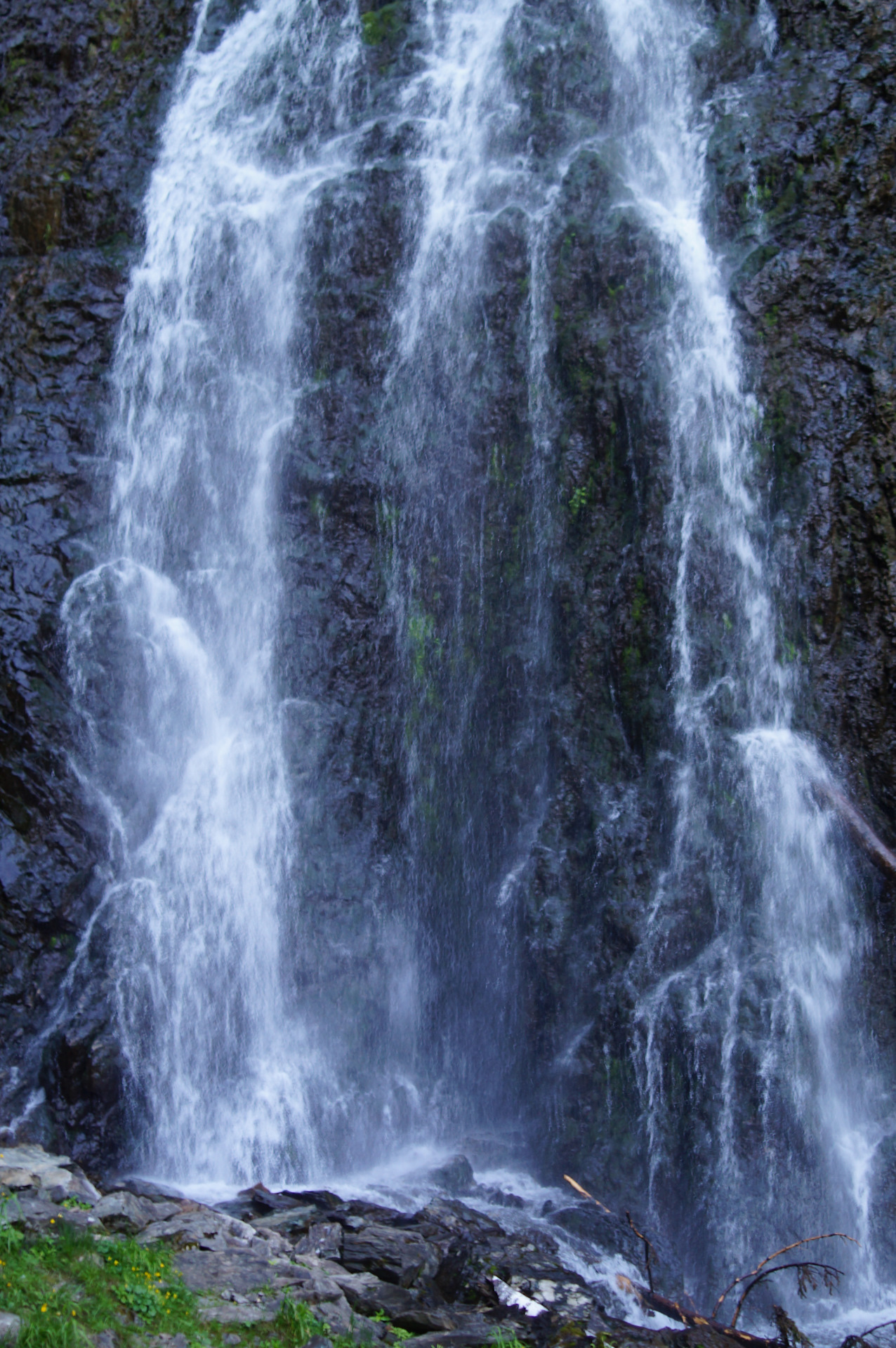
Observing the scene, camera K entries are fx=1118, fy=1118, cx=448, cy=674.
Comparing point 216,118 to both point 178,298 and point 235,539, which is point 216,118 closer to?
point 178,298

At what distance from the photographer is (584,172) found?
12945 millimetres

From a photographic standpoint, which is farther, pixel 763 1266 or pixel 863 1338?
pixel 763 1266

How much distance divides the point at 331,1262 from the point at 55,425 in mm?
9270

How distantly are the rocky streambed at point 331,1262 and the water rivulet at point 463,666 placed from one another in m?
1.66

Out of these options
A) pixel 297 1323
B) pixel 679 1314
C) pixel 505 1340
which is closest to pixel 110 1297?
pixel 297 1323

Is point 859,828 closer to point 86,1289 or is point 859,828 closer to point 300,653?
point 300,653

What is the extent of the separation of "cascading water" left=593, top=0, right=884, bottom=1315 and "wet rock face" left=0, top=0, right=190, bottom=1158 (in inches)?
211

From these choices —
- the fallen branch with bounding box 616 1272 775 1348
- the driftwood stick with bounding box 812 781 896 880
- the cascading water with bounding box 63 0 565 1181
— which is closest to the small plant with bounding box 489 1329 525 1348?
the fallen branch with bounding box 616 1272 775 1348

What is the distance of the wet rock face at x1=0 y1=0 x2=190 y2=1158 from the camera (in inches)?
420

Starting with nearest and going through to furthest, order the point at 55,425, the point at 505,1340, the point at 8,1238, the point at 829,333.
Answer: the point at 8,1238
the point at 505,1340
the point at 829,333
the point at 55,425

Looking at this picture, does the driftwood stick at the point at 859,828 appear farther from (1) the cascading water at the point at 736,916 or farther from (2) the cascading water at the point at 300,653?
→ (2) the cascading water at the point at 300,653

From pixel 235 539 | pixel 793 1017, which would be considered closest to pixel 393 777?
pixel 235 539

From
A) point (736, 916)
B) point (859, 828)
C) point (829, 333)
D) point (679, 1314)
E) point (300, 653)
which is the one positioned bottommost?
point (679, 1314)

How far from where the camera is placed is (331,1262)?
786cm
